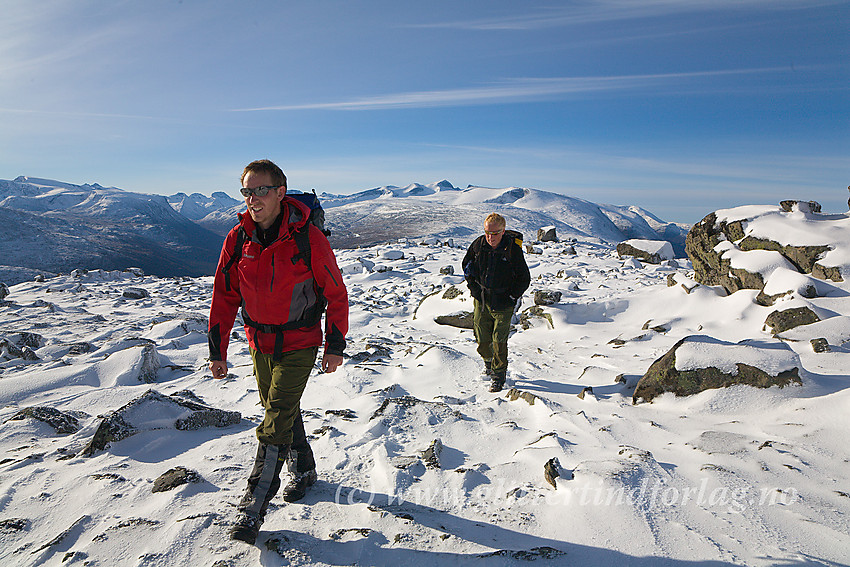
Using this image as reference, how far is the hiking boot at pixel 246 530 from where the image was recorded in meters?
2.65

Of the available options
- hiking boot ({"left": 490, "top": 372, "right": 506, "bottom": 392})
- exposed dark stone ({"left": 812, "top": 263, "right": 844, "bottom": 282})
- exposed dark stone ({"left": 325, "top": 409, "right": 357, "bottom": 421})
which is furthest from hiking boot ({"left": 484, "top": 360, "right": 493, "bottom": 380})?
exposed dark stone ({"left": 812, "top": 263, "right": 844, "bottom": 282})

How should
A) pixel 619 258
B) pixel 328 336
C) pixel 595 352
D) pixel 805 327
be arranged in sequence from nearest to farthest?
pixel 328 336, pixel 805 327, pixel 595 352, pixel 619 258

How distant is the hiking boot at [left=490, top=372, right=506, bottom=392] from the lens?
6023mm

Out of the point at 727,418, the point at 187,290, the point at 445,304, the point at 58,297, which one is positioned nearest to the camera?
the point at 727,418

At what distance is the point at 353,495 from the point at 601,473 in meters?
1.91

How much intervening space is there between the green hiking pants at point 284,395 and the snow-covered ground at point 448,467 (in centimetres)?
57

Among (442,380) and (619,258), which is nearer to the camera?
(442,380)

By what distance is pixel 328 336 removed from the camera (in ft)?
10.1

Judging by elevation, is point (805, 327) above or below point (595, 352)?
above

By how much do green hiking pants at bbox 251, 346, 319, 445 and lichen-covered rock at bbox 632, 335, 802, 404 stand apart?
419 cm

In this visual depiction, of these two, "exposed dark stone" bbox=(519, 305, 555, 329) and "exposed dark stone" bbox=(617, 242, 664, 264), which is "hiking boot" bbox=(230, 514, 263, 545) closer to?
"exposed dark stone" bbox=(519, 305, 555, 329)

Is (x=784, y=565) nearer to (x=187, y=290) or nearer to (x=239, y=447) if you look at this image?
(x=239, y=447)

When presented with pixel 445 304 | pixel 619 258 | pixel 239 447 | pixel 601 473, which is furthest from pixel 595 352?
pixel 619 258

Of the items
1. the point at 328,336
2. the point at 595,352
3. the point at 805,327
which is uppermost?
the point at 328,336
